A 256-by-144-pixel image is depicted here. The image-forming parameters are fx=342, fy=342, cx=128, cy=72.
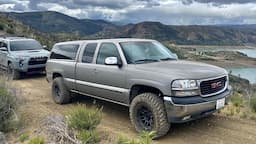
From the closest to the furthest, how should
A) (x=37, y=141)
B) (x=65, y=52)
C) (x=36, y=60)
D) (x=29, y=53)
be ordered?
(x=37, y=141) < (x=65, y=52) < (x=36, y=60) < (x=29, y=53)

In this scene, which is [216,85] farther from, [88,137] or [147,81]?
[88,137]

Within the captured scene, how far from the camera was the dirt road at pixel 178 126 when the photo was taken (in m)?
6.10

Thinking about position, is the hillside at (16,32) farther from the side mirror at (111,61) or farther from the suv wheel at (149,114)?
the suv wheel at (149,114)

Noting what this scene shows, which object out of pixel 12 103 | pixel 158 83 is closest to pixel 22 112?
pixel 12 103

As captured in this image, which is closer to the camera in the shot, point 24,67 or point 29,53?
point 24,67

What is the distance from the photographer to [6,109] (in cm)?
698

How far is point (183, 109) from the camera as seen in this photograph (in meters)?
5.62

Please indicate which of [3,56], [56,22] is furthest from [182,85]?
[56,22]

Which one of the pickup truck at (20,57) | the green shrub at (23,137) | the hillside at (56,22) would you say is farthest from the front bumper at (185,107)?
the hillside at (56,22)

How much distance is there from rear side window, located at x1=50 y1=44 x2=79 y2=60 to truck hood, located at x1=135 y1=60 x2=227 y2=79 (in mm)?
2442

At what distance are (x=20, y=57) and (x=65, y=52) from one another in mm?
5570

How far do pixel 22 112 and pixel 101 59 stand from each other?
2.30 metres

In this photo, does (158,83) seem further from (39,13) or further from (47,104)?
(39,13)

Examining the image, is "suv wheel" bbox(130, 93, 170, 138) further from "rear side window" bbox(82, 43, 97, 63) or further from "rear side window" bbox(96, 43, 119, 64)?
"rear side window" bbox(82, 43, 97, 63)
